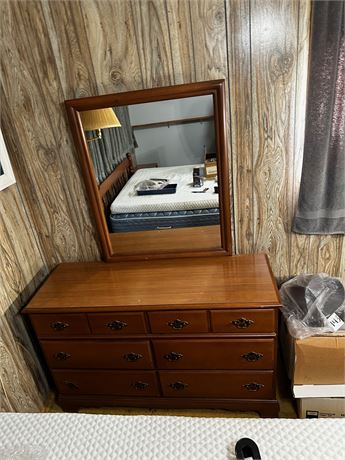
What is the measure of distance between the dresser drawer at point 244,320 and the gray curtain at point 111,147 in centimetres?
93

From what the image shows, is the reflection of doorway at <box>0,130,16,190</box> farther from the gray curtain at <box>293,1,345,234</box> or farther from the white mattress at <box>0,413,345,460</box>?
the gray curtain at <box>293,1,345,234</box>

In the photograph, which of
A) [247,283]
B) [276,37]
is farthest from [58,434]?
[276,37]

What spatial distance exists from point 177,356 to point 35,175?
126cm

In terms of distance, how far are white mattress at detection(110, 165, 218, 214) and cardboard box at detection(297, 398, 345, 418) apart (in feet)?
3.70

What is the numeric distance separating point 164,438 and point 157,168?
1.20 m

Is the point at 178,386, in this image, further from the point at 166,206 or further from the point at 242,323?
the point at 166,206

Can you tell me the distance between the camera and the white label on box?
1451 mm

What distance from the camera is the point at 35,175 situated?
174cm

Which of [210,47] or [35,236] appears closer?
[210,47]

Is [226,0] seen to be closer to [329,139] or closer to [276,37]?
[276,37]

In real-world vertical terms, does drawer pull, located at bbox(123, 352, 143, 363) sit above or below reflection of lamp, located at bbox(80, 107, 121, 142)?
below

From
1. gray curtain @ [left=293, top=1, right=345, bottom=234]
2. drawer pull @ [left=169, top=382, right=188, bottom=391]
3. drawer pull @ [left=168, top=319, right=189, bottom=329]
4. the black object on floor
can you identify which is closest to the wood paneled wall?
gray curtain @ [left=293, top=1, right=345, bottom=234]

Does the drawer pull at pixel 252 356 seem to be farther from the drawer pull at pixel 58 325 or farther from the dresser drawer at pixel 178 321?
the drawer pull at pixel 58 325

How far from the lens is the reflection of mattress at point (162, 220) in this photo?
1684 mm
